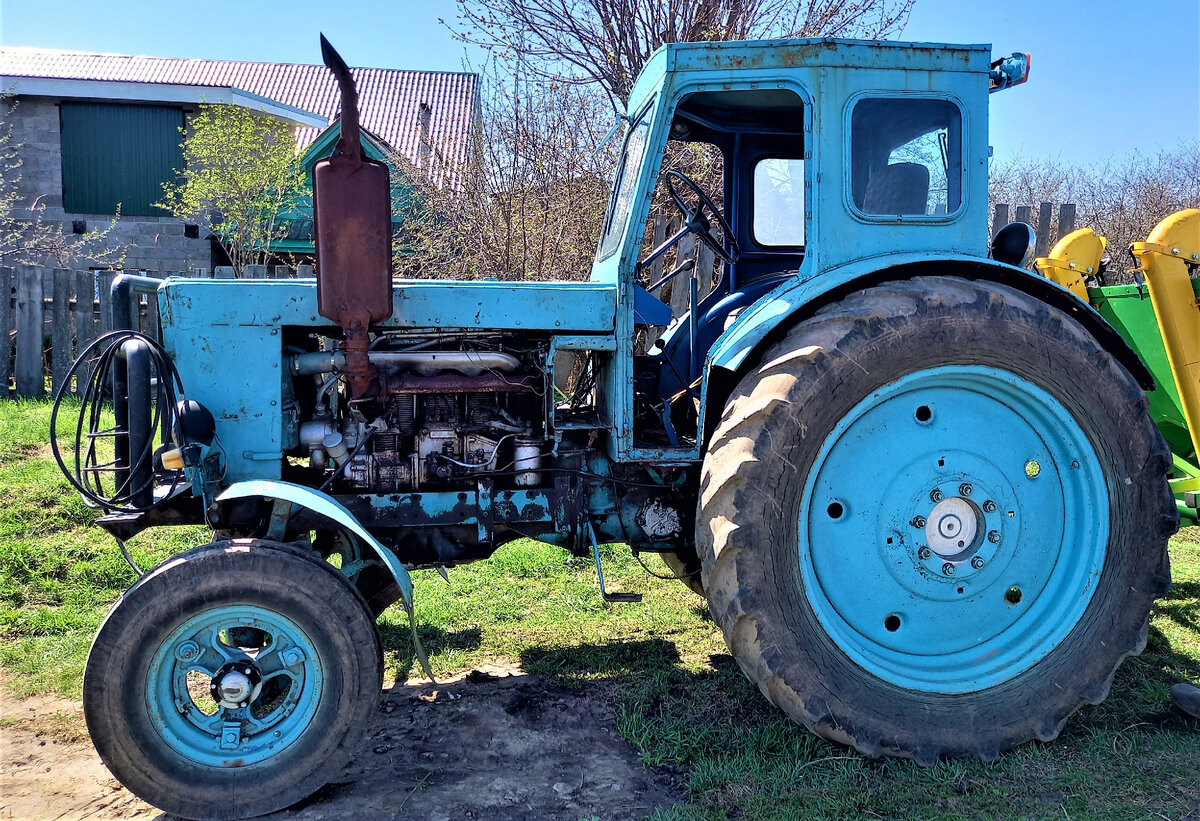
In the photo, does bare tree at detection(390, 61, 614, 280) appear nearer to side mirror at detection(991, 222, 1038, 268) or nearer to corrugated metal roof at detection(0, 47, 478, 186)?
side mirror at detection(991, 222, 1038, 268)

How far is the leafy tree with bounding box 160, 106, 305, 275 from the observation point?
50.1ft

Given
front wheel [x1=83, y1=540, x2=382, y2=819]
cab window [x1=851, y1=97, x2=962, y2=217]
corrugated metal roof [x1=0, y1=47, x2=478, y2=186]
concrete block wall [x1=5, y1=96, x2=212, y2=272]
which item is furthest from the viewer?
corrugated metal roof [x1=0, y1=47, x2=478, y2=186]

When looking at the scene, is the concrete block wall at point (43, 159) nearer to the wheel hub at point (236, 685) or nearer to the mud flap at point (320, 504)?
the mud flap at point (320, 504)

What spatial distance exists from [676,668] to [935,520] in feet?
4.88

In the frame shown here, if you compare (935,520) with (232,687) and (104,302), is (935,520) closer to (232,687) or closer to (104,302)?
(232,687)

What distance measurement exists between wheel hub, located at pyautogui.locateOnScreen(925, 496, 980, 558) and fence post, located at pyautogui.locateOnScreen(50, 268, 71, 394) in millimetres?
9401

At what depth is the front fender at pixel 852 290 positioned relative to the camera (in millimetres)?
3221

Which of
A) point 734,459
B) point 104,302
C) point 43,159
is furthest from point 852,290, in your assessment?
point 43,159

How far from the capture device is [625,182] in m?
3.99

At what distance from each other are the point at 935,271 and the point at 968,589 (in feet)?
4.10

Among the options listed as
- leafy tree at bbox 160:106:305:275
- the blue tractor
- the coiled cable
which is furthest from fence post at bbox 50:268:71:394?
the coiled cable

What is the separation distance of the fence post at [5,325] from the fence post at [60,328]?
A: 15.7 inches

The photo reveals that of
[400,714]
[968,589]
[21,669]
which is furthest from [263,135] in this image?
[968,589]

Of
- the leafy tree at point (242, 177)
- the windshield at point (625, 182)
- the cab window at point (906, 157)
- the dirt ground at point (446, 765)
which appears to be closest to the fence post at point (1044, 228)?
the cab window at point (906, 157)
